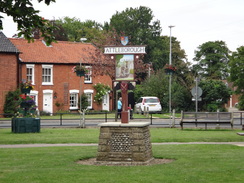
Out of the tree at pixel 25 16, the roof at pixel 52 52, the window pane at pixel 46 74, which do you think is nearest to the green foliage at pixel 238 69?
the roof at pixel 52 52

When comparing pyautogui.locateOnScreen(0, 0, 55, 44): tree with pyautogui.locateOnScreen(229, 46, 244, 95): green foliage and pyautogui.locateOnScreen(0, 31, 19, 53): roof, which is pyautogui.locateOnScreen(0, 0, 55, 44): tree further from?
pyautogui.locateOnScreen(229, 46, 244, 95): green foliage

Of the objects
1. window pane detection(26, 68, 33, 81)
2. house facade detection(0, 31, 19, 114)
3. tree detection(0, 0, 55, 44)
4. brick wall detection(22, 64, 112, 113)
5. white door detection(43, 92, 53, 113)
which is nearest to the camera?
tree detection(0, 0, 55, 44)

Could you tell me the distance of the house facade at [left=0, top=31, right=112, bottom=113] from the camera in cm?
5206

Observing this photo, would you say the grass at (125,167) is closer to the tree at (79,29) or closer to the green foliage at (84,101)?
the green foliage at (84,101)

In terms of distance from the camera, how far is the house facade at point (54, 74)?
171ft

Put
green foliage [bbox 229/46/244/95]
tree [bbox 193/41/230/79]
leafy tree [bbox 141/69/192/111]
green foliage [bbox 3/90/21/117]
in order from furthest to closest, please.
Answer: tree [bbox 193/41/230/79]
green foliage [bbox 229/46/244/95]
leafy tree [bbox 141/69/192/111]
green foliage [bbox 3/90/21/117]

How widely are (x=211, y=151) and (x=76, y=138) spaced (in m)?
7.67

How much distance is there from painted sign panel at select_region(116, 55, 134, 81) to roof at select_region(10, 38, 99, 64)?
36003mm

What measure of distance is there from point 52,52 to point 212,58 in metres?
48.7

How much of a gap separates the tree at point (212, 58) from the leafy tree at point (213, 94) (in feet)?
143

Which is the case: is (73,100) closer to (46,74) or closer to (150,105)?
(46,74)

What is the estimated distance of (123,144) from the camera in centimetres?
1452

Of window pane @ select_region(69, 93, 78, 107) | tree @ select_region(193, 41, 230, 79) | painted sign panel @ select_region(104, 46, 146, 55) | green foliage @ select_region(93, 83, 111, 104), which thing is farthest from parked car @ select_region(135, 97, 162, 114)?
tree @ select_region(193, 41, 230, 79)

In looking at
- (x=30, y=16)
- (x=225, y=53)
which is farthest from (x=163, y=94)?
(x=225, y=53)
